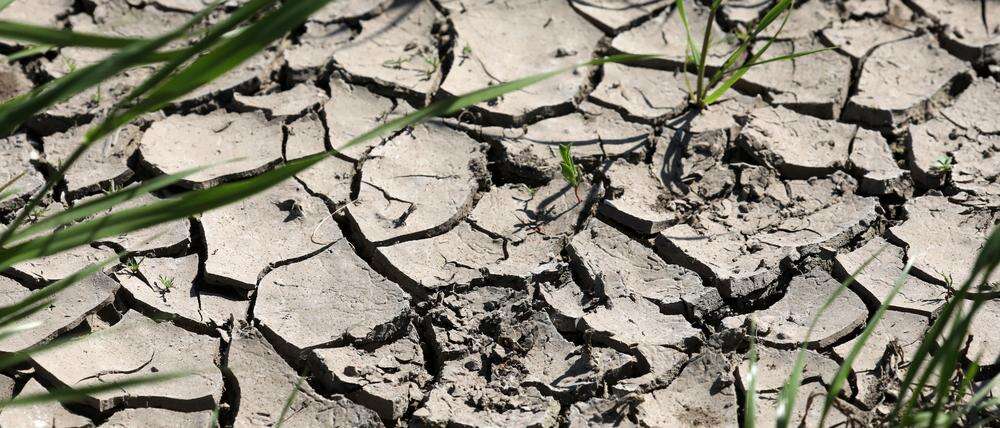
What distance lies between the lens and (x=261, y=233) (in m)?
2.30

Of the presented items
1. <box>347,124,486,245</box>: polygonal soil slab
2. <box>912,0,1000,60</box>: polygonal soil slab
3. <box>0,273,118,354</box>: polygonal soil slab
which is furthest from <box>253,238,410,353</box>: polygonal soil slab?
<box>912,0,1000,60</box>: polygonal soil slab

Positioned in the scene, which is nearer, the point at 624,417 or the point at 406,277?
the point at 624,417

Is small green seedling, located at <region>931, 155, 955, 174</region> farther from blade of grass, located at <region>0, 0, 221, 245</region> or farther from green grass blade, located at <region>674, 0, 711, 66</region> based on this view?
blade of grass, located at <region>0, 0, 221, 245</region>

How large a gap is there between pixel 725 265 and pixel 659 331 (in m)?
0.27

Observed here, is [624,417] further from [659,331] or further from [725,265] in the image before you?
[725,265]

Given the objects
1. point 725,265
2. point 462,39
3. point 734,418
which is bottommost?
point 734,418

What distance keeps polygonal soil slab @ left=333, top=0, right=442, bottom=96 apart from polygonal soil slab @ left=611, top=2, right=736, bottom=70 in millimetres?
575

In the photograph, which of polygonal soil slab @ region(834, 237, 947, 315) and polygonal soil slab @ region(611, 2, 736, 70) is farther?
polygonal soil slab @ region(611, 2, 736, 70)

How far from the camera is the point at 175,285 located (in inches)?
85.4

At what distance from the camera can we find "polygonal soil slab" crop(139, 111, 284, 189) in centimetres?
244

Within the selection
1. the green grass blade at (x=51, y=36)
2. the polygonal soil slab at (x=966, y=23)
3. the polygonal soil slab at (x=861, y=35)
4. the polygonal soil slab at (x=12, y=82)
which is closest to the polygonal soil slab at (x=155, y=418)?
the green grass blade at (x=51, y=36)

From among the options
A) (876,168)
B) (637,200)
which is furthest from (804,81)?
(637,200)

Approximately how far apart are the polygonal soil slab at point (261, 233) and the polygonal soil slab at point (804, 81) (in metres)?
1.30

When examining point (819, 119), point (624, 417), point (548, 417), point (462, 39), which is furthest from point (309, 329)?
point (819, 119)
